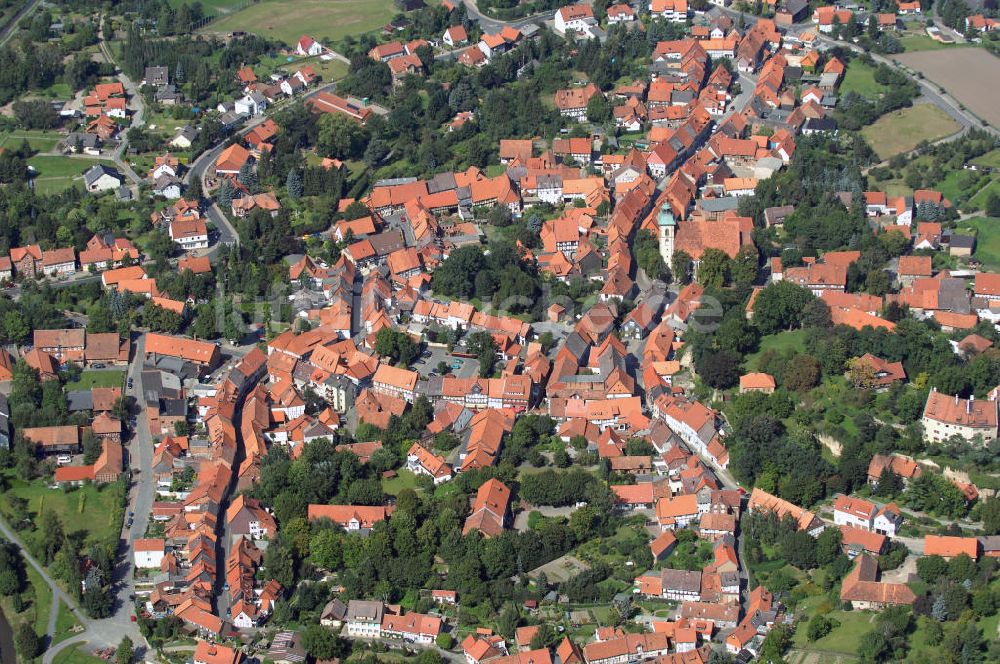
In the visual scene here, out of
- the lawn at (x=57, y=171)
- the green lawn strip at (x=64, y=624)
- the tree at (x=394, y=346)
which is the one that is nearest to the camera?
the green lawn strip at (x=64, y=624)

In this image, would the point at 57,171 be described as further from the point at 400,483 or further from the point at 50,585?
the point at 400,483

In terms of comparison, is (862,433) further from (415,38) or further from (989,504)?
(415,38)

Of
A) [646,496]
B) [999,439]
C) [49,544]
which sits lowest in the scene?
[49,544]

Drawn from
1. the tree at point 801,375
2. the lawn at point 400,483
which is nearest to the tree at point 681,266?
the tree at point 801,375

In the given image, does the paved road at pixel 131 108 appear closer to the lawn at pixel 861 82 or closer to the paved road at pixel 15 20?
the paved road at pixel 15 20

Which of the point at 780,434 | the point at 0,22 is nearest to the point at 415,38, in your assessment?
the point at 0,22

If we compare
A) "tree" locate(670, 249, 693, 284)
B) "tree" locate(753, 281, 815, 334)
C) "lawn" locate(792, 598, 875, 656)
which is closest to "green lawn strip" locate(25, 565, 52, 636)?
"lawn" locate(792, 598, 875, 656)

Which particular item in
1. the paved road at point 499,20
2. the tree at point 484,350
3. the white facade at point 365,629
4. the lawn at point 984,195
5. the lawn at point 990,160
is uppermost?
the lawn at point 990,160
